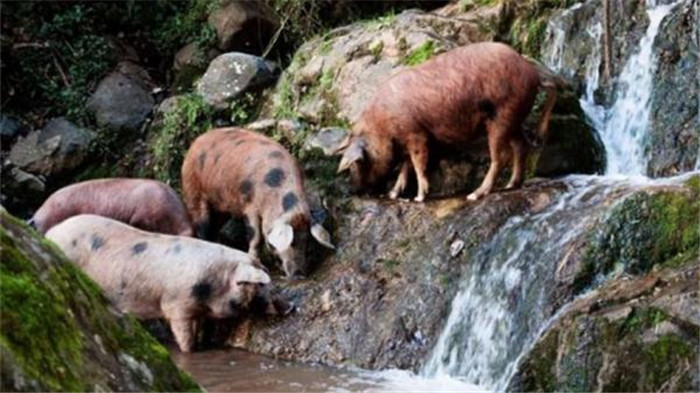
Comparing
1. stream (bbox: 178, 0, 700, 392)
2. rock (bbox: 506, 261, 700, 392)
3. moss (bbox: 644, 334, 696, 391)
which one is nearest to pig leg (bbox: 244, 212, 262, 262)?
stream (bbox: 178, 0, 700, 392)

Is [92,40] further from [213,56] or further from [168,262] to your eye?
[168,262]

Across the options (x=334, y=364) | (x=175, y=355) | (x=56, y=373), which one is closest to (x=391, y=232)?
(x=334, y=364)

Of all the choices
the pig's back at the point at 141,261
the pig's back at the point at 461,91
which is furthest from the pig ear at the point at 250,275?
the pig's back at the point at 461,91

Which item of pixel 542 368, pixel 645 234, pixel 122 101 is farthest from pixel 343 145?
pixel 122 101

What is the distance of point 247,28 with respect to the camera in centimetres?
1228

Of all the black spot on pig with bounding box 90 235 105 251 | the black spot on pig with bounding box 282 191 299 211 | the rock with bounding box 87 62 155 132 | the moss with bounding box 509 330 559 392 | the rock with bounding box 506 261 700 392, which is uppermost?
the rock with bounding box 506 261 700 392

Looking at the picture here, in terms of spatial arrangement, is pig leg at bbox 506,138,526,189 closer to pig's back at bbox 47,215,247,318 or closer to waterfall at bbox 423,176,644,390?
waterfall at bbox 423,176,644,390

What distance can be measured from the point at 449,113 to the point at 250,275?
1.95 m

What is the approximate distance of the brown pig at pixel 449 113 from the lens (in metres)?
8.05

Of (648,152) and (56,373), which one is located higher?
(56,373)

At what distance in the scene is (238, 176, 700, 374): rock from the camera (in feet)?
21.1

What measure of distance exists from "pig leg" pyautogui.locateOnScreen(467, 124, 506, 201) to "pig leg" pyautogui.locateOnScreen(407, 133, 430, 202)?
0.44m

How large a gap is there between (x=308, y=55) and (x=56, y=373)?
820 centimetres

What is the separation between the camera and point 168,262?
7.92m
